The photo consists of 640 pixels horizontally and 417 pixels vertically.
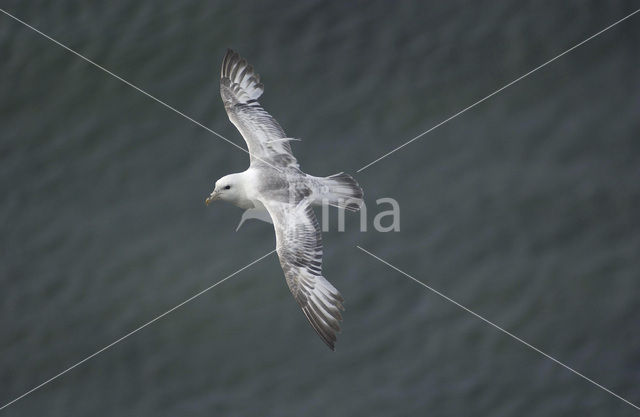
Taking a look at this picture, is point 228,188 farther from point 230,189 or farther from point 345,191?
point 345,191

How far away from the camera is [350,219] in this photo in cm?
1099

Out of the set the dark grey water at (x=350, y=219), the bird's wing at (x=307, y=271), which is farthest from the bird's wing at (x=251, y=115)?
the bird's wing at (x=307, y=271)

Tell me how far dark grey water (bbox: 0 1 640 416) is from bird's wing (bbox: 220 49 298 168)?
71 centimetres

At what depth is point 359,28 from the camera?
11.6m

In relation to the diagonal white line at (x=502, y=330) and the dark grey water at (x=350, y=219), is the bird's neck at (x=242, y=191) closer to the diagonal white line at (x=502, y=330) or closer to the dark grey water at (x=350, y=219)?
the dark grey water at (x=350, y=219)

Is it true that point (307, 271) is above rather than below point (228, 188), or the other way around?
below

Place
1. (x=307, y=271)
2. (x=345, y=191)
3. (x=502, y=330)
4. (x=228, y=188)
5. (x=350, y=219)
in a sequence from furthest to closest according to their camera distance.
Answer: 1. (x=350, y=219)
2. (x=502, y=330)
3. (x=345, y=191)
4. (x=228, y=188)
5. (x=307, y=271)

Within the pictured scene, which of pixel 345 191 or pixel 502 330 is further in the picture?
pixel 502 330

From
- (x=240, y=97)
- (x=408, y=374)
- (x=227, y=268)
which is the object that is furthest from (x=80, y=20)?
(x=408, y=374)

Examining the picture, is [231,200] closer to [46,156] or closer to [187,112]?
[187,112]

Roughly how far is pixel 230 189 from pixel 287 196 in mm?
492

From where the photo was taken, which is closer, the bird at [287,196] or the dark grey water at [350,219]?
the bird at [287,196]

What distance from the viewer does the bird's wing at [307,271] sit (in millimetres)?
9547

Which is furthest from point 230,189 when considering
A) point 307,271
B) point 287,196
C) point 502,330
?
point 502,330
